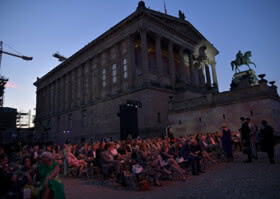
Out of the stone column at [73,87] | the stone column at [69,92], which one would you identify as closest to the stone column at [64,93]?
the stone column at [69,92]

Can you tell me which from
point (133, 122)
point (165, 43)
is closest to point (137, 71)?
point (165, 43)

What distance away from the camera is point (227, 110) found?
769 inches

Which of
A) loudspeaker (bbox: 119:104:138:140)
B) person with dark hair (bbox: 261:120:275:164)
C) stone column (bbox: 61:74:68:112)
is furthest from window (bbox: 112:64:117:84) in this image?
person with dark hair (bbox: 261:120:275:164)

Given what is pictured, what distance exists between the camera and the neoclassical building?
27203mm

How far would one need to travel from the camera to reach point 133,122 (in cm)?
2191

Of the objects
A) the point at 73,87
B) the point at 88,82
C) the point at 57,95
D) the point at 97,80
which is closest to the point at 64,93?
the point at 57,95

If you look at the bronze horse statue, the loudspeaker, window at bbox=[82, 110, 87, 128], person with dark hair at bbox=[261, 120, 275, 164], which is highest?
the bronze horse statue

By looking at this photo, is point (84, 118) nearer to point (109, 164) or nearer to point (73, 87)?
point (73, 87)

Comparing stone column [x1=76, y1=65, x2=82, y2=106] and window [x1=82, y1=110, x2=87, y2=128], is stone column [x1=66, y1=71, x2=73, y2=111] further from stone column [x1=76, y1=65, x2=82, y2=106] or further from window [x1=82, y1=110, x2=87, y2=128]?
window [x1=82, y1=110, x2=87, y2=128]

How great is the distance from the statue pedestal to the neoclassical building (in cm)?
533

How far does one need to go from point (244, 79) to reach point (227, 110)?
9.67 metres

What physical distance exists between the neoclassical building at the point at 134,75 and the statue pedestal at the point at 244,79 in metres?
5.33

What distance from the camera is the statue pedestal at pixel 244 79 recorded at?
2639 centimetres

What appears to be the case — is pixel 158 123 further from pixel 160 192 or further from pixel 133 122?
pixel 160 192
